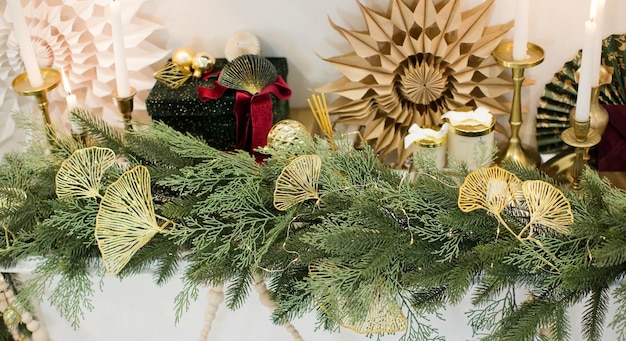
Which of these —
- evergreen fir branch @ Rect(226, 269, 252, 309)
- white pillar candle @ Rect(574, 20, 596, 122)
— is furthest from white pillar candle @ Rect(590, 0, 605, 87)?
evergreen fir branch @ Rect(226, 269, 252, 309)

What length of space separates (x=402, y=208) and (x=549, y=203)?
0.16 m

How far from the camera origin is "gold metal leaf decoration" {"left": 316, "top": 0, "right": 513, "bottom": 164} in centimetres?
101

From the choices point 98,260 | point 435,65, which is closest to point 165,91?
point 98,260

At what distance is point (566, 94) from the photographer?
1.07 meters

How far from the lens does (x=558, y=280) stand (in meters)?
0.78

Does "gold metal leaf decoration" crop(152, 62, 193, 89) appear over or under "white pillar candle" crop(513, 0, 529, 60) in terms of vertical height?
under

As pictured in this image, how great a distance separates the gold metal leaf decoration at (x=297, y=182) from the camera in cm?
83

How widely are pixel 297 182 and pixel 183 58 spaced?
0.34 m

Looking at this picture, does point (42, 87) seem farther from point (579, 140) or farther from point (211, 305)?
point (579, 140)

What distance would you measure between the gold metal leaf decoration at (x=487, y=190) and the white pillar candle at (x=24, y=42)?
61 cm

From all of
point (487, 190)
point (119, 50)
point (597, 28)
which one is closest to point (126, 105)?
point (119, 50)

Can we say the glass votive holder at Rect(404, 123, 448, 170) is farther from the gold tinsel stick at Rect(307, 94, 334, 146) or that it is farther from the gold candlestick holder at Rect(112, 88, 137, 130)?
the gold candlestick holder at Rect(112, 88, 137, 130)

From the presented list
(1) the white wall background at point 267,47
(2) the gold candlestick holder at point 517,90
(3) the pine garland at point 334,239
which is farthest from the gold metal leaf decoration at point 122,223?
(2) the gold candlestick holder at point 517,90

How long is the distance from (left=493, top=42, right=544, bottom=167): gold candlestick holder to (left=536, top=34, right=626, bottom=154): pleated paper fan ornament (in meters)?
0.04
